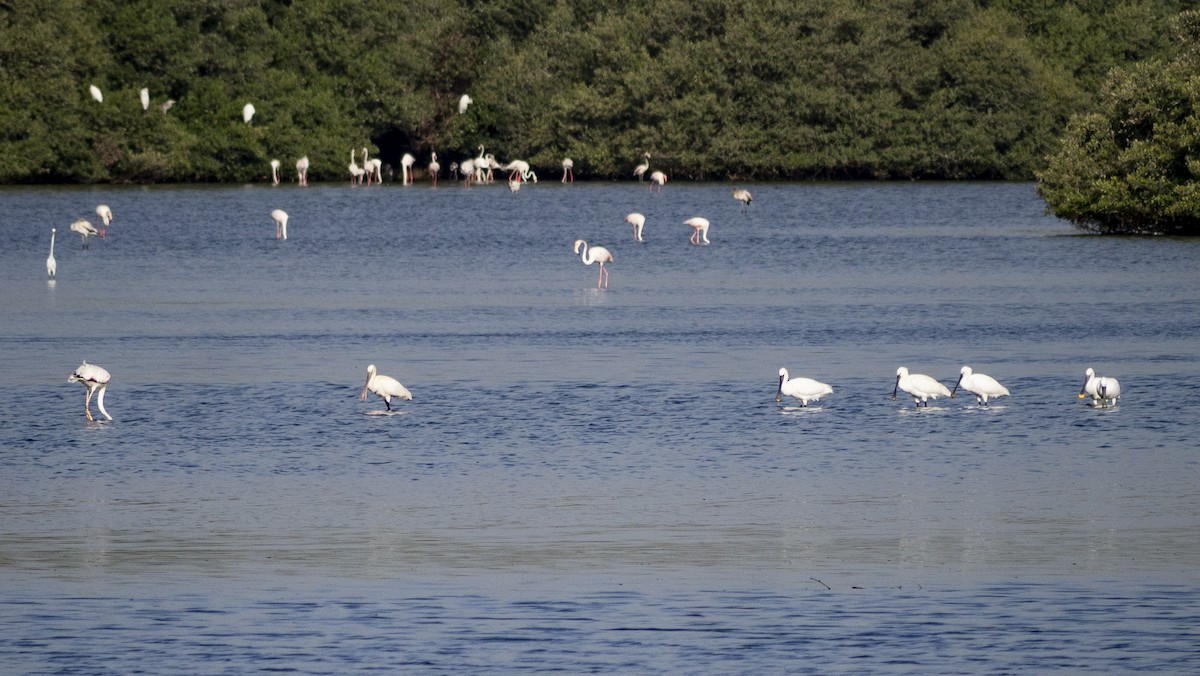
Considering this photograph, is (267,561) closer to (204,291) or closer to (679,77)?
(204,291)

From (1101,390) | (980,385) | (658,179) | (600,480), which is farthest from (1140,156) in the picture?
(658,179)

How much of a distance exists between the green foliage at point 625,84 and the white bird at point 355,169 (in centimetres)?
72

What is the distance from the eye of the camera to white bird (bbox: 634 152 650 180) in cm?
7436

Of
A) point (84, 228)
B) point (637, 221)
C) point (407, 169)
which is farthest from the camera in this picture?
point (407, 169)

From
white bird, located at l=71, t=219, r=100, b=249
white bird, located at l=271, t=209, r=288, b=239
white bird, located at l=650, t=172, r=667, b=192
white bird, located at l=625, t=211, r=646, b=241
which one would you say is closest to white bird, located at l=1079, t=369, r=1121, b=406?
white bird, located at l=625, t=211, r=646, b=241

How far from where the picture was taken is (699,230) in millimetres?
A: 44562

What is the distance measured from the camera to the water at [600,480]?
9.83 meters

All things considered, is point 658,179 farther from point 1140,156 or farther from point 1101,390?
point 1101,390

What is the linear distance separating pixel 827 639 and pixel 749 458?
5.40 meters

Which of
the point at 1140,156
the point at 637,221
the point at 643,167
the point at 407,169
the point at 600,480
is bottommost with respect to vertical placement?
the point at 600,480

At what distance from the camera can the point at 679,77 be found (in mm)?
77250

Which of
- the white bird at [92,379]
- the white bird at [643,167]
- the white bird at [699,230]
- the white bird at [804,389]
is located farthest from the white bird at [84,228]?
the white bird at [643,167]

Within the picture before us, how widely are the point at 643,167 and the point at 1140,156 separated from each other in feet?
122

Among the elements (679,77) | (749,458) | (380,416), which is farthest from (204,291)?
(679,77)
